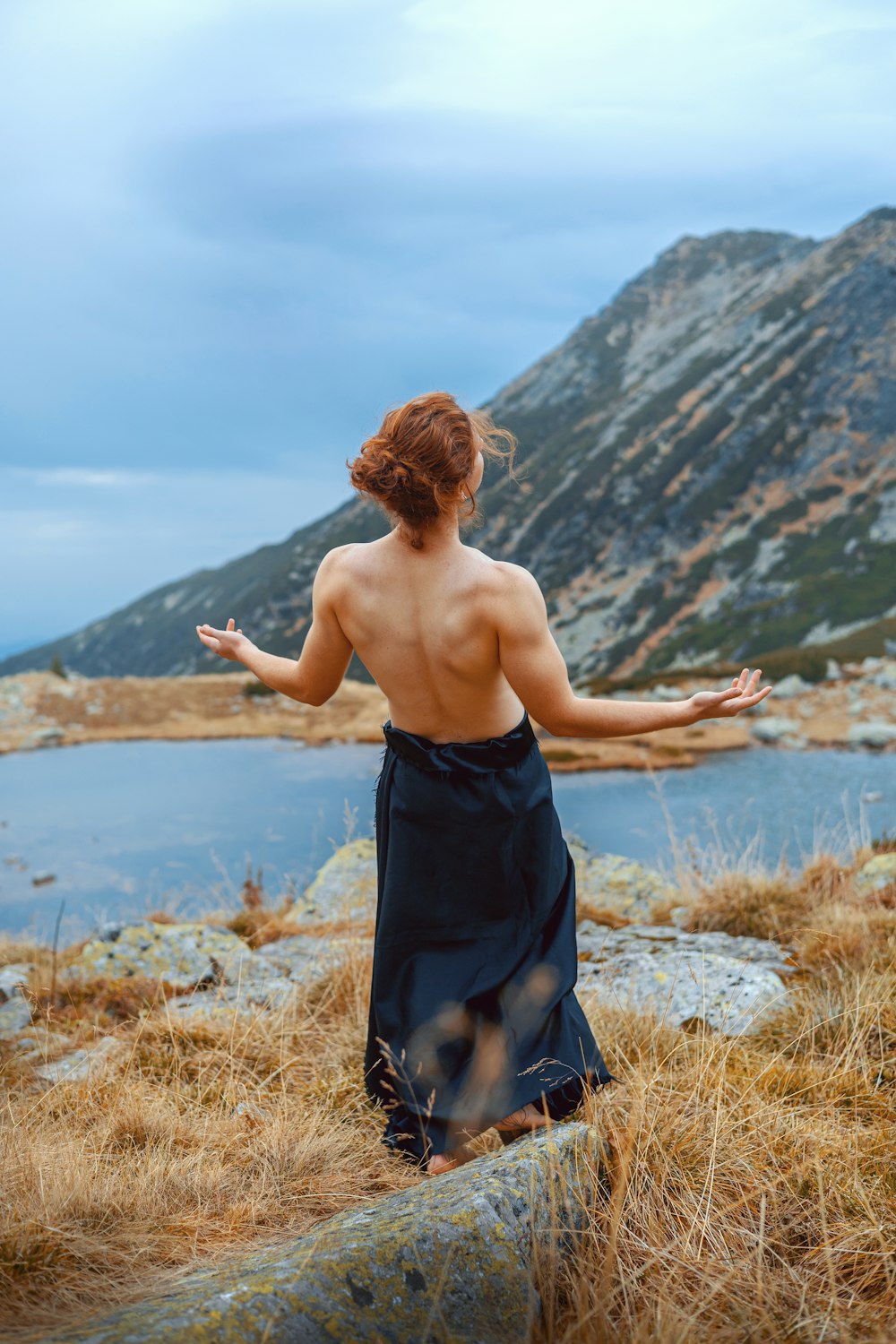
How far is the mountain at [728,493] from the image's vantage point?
43.5m

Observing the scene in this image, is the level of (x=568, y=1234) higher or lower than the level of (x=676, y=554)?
lower

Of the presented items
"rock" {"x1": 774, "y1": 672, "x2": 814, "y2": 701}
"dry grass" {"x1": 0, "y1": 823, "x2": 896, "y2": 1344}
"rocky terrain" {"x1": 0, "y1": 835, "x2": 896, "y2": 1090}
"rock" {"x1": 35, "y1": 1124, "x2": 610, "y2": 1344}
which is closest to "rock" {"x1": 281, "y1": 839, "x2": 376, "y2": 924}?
"rocky terrain" {"x1": 0, "y1": 835, "x2": 896, "y2": 1090}

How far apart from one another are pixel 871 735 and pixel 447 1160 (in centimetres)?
1125

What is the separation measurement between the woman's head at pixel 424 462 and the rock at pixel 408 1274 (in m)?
1.51

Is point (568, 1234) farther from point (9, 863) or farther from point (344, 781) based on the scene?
point (344, 781)

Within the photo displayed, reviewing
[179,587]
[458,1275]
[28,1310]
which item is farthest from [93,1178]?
[179,587]

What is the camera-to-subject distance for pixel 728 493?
5553cm

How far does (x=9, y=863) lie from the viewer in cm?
932

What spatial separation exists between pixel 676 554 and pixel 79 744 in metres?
46.6

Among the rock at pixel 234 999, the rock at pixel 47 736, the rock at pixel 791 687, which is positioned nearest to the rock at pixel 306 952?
the rock at pixel 234 999

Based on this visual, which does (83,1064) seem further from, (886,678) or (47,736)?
(47,736)

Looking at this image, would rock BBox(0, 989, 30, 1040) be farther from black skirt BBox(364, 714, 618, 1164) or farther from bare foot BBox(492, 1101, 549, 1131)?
bare foot BBox(492, 1101, 549, 1131)

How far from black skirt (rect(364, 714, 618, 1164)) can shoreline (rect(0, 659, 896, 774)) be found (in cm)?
722

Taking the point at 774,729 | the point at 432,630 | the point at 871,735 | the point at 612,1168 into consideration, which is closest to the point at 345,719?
the point at 774,729
